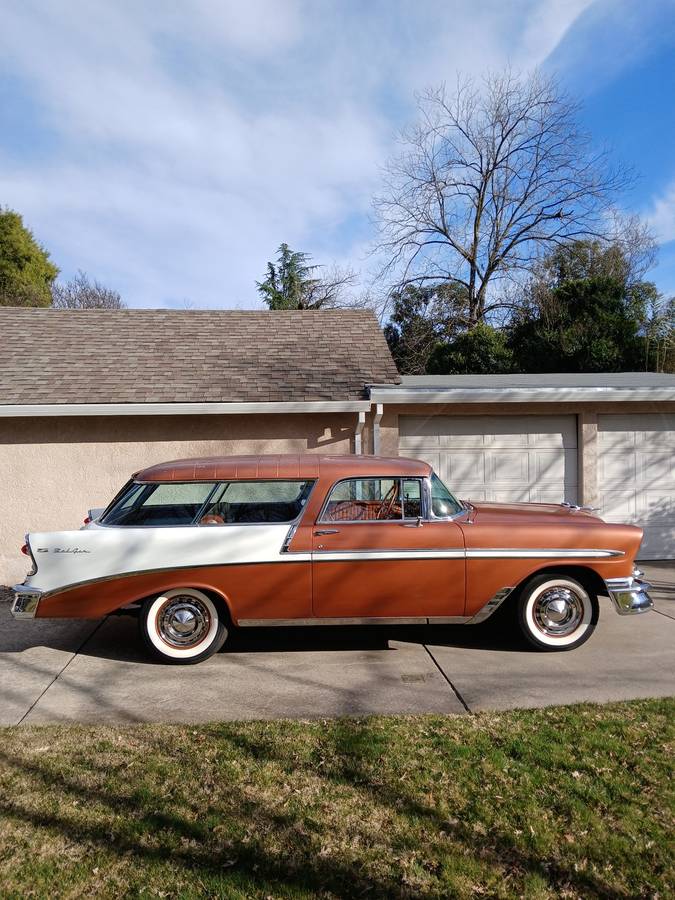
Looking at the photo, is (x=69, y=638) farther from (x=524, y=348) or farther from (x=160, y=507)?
(x=524, y=348)

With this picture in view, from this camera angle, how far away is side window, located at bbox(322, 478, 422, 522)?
5.35m

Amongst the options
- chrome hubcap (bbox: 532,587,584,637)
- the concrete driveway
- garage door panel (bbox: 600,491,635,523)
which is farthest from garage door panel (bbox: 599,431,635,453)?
chrome hubcap (bbox: 532,587,584,637)

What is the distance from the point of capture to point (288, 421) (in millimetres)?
8547

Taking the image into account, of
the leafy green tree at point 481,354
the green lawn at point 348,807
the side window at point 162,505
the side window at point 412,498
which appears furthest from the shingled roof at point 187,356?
the leafy green tree at point 481,354

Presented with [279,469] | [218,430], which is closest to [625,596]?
[279,469]

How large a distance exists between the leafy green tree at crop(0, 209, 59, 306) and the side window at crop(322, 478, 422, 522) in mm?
23821

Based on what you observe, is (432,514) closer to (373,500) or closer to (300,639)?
(373,500)

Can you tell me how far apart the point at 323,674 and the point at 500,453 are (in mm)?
5034

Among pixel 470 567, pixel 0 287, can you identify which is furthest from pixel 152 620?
pixel 0 287

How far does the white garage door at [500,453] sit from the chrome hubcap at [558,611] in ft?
12.1

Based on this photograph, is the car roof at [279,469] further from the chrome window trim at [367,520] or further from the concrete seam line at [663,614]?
the concrete seam line at [663,614]

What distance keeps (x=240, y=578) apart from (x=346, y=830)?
96.4 inches

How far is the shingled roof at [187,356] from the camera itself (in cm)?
849

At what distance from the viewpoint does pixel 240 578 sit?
203 inches
